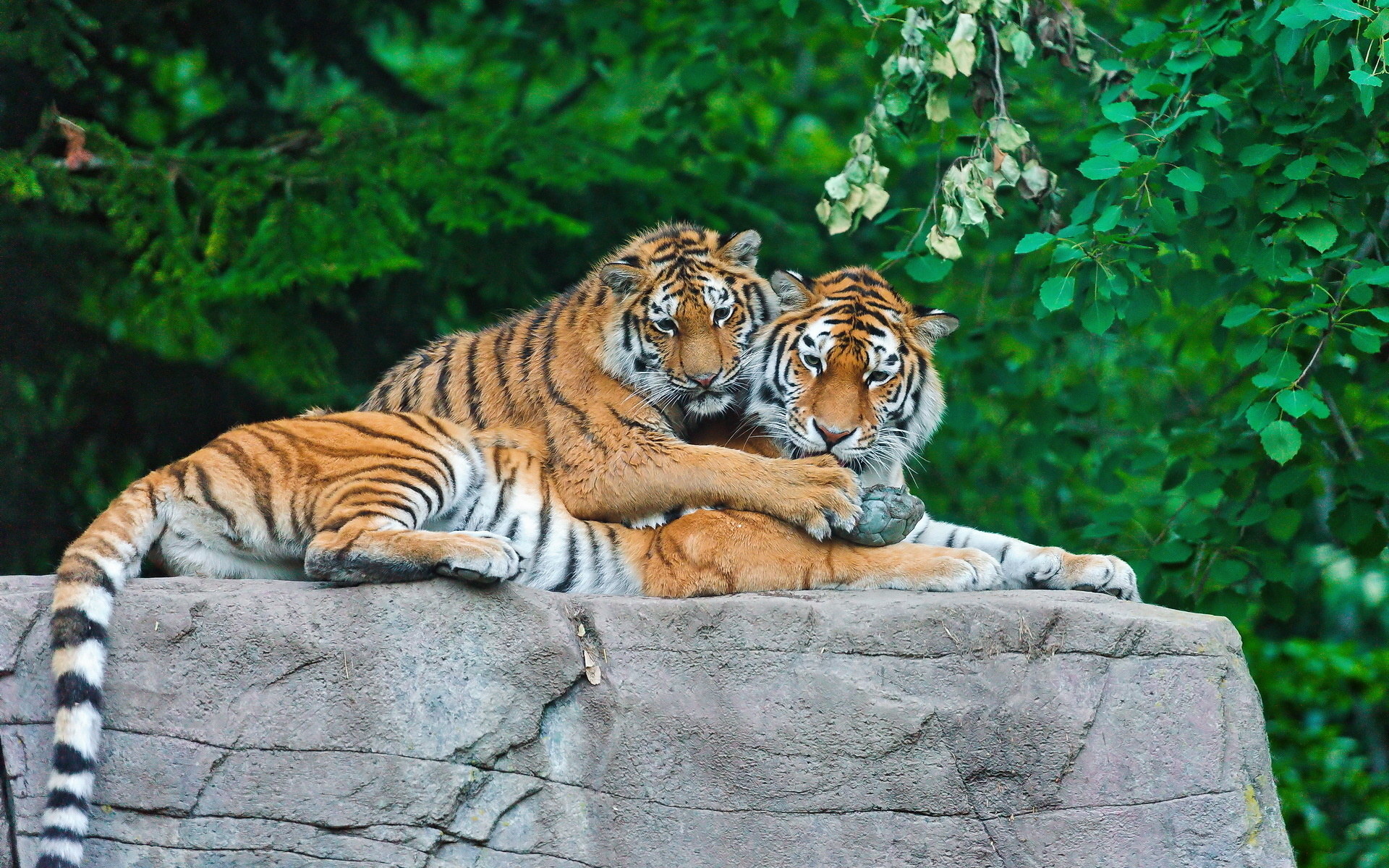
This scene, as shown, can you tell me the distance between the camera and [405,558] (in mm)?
3449

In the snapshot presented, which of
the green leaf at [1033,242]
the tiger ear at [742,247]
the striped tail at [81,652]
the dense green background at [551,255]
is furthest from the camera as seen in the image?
the dense green background at [551,255]

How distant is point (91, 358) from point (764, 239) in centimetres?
340

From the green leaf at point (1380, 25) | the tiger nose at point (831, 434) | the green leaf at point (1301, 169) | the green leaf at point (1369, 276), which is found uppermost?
the green leaf at point (1380, 25)

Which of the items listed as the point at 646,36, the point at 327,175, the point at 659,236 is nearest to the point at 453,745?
the point at 659,236

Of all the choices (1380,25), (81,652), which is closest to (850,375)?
(1380,25)

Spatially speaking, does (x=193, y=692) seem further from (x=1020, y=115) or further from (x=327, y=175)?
(x=1020, y=115)

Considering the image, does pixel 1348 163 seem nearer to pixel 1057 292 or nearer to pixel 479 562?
pixel 1057 292

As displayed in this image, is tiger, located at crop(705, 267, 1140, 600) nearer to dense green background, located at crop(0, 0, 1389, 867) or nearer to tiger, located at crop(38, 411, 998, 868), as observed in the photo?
tiger, located at crop(38, 411, 998, 868)

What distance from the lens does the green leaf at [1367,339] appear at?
3.77 m

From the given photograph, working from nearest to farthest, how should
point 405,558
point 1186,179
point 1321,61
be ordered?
point 405,558 < point 1321,61 < point 1186,179

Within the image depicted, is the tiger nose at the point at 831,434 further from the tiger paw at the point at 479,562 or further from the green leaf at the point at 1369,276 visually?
the green leaf at the point at 1369,276

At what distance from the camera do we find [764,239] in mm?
6766

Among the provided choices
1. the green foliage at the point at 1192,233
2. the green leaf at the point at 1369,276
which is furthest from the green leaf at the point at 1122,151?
the green leaf at the point at 1369,276

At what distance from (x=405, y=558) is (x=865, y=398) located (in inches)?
62.8
